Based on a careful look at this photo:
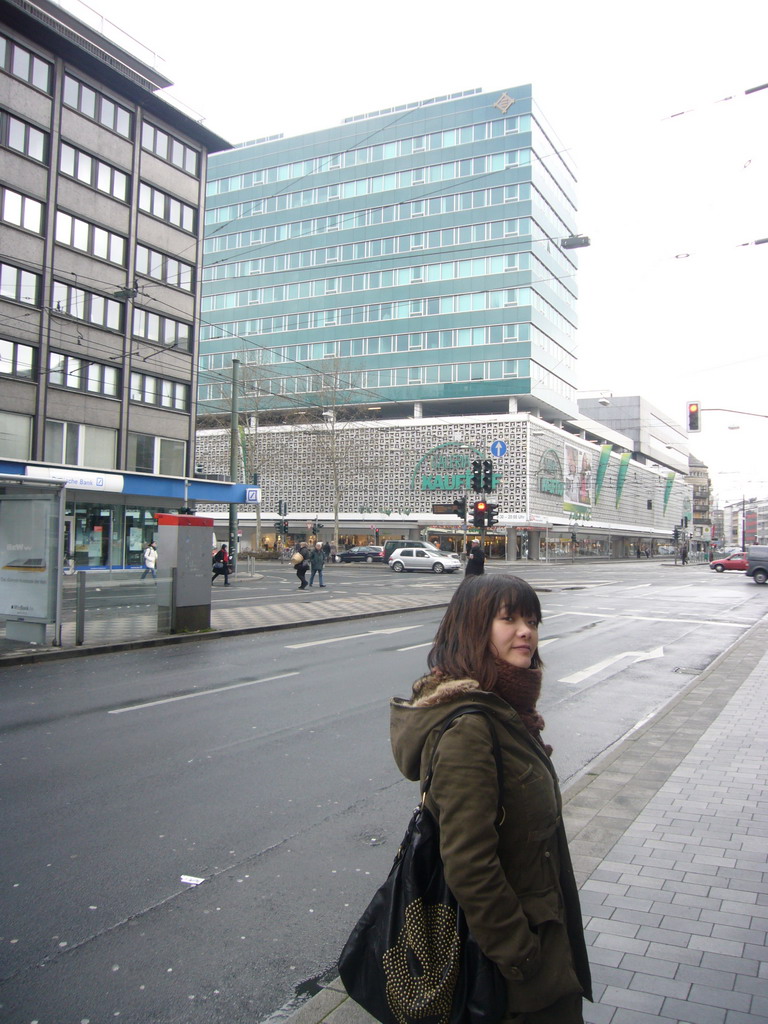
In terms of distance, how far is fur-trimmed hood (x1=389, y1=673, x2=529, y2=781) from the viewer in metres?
2.04

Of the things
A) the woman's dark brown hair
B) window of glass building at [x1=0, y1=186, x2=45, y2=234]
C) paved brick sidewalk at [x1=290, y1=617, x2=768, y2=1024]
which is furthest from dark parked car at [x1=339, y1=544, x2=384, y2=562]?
the woman's dark brown hair

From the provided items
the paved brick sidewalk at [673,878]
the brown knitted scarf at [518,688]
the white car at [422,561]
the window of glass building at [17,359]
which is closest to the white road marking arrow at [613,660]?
the paved brick sidewalk at [673,878]

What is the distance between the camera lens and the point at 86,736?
721cm

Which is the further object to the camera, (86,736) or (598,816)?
(86,736)

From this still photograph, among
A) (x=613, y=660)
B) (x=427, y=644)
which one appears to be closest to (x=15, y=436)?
(x=427, y=644)

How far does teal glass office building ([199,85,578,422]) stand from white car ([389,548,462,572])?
52.7 feet

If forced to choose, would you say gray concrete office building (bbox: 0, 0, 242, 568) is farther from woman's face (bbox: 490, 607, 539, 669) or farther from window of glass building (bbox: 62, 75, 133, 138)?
woman's face (bbox: 490, 607, 539, 669)

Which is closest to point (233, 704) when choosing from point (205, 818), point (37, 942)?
point (205, 818)

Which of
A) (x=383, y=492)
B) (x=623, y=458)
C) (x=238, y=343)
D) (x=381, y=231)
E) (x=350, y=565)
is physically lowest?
(x=350, y=565)

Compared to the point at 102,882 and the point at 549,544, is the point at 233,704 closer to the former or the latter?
the point at 102,882

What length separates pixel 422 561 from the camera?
43625 millimetres

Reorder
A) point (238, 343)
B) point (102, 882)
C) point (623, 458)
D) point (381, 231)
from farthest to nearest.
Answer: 1. point (623, 458)
2. point (238, 343)
3. point (381, 231)
4. point (102, 882)

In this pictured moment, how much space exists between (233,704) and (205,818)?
365cm

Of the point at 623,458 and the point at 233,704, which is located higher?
the point at 623,458
